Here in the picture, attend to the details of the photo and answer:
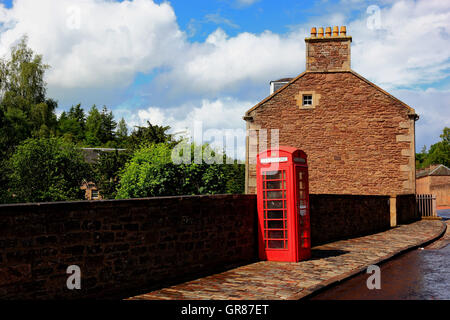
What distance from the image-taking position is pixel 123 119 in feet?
399

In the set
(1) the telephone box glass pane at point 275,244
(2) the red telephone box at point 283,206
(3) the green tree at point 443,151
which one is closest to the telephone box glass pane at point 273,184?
(2) the red telephone box at point 283,206

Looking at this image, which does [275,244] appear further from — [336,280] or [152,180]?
[152,180]

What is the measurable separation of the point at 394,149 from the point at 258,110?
23.4 ft

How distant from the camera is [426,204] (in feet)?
79.7

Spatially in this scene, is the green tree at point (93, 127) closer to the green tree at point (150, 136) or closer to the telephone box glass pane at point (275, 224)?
the green tree at point (150, 136)

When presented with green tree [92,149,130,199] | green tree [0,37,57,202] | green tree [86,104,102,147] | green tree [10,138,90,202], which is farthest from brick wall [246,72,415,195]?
green tree [86,104,102,147]

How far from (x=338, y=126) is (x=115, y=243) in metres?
18.5

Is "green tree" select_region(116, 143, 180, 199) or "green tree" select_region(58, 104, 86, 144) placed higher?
"green tree" select_region(58, 104, 86, 144)

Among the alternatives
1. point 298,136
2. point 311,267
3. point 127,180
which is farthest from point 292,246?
point 127,180

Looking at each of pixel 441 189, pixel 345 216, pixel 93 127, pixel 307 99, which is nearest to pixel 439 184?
pixel 441 189

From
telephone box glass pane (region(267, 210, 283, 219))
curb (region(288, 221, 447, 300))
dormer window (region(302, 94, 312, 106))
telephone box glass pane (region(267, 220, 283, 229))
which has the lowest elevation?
curb (region(288, 221, 447, 300))

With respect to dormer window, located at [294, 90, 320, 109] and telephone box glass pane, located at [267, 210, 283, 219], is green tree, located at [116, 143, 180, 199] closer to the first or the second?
dormer window, located at [294, 90, 320, 109]

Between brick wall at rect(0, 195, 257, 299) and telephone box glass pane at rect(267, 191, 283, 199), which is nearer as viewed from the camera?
brick wall at rect(0, 195, 257, 299)

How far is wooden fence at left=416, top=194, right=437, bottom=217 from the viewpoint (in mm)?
24109
